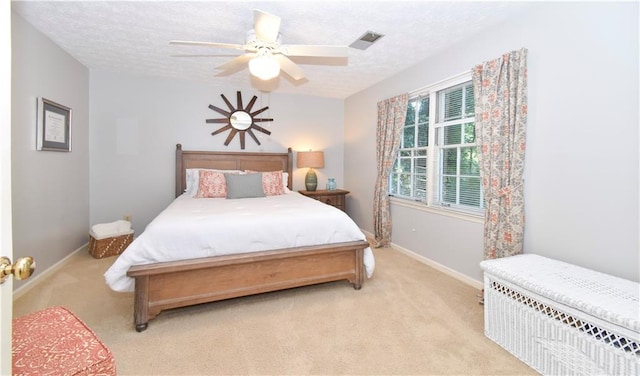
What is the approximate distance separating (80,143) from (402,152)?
4160 mm

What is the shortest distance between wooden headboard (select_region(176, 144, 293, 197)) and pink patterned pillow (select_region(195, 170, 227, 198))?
607 mm

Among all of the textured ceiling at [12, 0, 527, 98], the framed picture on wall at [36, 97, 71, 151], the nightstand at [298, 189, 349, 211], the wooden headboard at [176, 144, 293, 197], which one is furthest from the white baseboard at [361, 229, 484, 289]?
the framed picture on wall at [36, 97, 71, 151]

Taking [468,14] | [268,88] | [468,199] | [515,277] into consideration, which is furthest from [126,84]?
[515,277]

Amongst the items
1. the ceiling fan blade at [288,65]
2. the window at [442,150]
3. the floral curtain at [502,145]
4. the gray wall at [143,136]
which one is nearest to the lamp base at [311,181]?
the gray wall at [143,136]

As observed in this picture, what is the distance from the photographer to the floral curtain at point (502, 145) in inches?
92.0

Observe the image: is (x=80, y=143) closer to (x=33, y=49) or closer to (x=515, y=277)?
(x=33, y=49)

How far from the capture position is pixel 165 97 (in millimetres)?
4277

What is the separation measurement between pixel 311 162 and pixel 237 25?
250 cm

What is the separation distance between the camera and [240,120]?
467cm

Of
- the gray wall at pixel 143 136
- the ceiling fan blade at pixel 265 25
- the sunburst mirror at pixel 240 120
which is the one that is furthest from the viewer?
the sunburst mirror at pixel 240 120

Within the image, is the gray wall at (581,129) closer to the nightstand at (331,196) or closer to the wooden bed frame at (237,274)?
the wooden bed frame at (237,274)

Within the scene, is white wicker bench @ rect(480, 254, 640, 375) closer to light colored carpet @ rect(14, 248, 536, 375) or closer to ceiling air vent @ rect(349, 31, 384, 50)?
light colored carpet @ rect(14, 248, 536, 375)

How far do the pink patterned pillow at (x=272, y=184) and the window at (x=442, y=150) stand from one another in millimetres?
1669

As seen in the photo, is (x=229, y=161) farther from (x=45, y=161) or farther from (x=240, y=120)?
(x=45, y=161)
